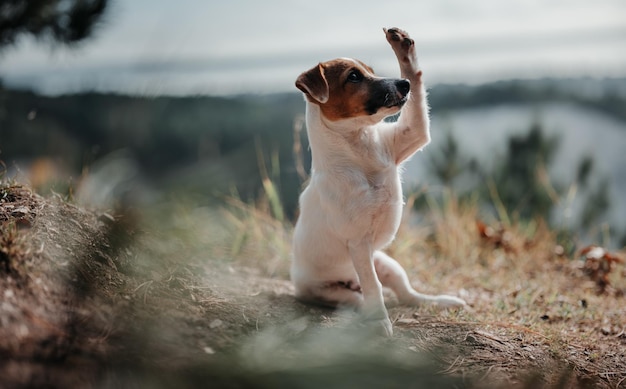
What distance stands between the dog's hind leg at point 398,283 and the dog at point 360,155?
283 mm

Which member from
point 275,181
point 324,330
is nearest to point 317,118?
point 324,330

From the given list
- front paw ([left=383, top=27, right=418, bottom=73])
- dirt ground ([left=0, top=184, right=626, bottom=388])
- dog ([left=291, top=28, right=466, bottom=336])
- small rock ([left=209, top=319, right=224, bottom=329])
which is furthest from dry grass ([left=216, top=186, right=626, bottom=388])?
front paw ([left=383, top=27, right=418, bottom=73])

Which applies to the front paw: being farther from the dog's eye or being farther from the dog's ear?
the dog's ear

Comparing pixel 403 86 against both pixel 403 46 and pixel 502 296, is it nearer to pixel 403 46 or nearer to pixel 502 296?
pixel 403 46

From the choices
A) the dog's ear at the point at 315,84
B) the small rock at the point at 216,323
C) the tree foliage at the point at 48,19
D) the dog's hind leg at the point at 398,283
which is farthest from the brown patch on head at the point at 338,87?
the tree foliage at the point at 48,19

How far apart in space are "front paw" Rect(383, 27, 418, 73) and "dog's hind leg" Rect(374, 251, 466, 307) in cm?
114

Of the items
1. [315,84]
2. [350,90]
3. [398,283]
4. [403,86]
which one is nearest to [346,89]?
[350,90]

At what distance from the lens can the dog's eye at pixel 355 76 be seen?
303cm

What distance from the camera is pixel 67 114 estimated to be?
6328 mm

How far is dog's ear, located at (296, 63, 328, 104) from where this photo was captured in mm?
2980

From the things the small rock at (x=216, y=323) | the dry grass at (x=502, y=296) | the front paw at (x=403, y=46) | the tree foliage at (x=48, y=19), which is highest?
the tree foliage at (x=48, y=19)

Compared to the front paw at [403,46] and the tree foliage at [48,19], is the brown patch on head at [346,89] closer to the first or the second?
the front paw at [403,46]

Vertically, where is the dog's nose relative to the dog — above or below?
above

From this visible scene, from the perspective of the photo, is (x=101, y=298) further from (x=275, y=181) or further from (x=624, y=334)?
(x=275, y=181)
